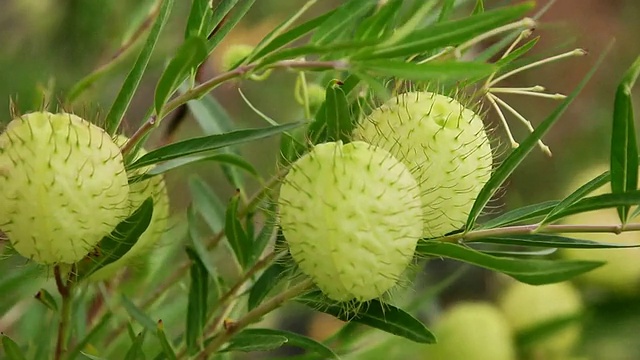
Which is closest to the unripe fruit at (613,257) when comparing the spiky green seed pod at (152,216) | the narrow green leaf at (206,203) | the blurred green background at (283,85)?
the blurred green background at (283,85)

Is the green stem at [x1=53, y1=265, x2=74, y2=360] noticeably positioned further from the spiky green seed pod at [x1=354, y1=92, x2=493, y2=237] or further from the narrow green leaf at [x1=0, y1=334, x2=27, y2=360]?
the spiky green seed pod at [x1=354, y1=92, x2=493, y2=237]

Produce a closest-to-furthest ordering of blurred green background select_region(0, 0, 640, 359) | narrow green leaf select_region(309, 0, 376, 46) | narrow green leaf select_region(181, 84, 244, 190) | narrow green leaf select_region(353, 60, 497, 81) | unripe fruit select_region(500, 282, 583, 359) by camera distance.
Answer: narrow green leaf select_region(353, 60, 497, 81)
narrow green leaf select_region(309, 0, 376, 46)
narrow green leaf select_region(181, 84, 244, 190)
blurred green background select_region(0, 0, 640, 359)
unripe fruit select_region(500, 282, 583, 359)

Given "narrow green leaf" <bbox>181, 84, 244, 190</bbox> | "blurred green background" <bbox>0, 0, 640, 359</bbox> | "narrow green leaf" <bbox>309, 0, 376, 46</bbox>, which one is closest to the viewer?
"narrow green leaf" <bbox>309, 0, 376, 46</bbox>

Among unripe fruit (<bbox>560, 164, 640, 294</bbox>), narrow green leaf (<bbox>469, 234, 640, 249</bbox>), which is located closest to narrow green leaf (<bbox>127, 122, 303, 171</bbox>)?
narrow green leaf (<bbox>469, 234, 640, 249</bbox>)

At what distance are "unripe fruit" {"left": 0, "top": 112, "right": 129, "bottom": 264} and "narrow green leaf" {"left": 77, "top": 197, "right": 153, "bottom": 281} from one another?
0.08ft

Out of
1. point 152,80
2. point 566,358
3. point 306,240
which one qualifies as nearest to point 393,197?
point 306,240

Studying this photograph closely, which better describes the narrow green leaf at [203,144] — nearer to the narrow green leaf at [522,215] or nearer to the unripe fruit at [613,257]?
the narrow green leaf at [522,215]

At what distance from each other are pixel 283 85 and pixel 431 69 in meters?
0.76

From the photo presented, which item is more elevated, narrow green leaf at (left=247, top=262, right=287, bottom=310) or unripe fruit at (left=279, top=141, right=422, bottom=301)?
unripe fruit at (left=279, top=141, right=422, bottom=301)

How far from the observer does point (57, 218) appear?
31 centimetres

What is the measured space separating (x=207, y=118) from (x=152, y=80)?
2.49 feet

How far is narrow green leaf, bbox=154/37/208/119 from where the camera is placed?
0.94 feet

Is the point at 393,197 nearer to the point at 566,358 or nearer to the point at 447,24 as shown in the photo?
the point at 447,24

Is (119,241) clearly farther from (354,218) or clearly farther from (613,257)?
(613,257)
